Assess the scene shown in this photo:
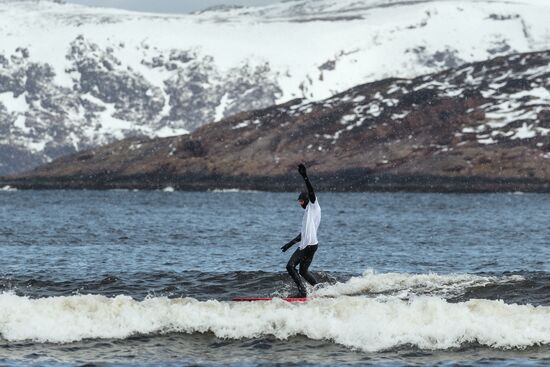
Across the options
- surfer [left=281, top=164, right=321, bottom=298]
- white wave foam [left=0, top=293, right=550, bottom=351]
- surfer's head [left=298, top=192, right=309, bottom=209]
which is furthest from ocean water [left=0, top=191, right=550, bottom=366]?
surfer's head [left=298, top=192, right=309, bottom=209]

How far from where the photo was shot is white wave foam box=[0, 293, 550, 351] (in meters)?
29.5

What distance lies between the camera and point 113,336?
101ft

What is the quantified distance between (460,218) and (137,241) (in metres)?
48.3

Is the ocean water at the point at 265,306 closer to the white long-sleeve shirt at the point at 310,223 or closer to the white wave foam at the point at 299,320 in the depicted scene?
the white wave foam at the point at 299,320

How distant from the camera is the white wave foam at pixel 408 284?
3844 cm

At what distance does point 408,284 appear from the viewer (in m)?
39.7

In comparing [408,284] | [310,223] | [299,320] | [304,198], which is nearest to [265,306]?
[299,320]

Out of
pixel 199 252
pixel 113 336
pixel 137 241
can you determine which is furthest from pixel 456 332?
pixel 137 241

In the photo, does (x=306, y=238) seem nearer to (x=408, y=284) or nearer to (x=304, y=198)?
(x=304, y=198)

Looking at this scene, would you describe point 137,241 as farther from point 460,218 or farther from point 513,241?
point 460,218

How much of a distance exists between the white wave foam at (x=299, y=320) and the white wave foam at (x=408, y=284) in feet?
21.0

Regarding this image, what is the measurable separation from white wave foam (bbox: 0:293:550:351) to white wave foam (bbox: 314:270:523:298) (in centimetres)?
640

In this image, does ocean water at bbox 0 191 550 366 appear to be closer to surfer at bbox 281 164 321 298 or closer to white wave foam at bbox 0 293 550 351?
white wave foam at bbox 0 293 550 351

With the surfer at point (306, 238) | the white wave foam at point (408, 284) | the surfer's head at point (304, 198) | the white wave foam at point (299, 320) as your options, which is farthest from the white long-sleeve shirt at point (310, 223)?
the white wave foam at point (408, 284)
